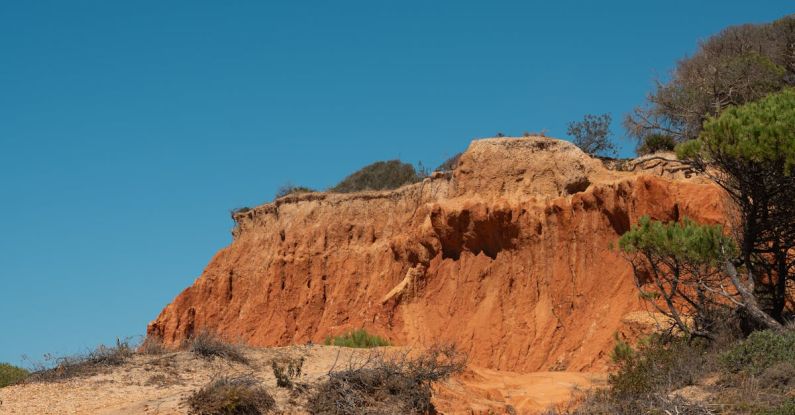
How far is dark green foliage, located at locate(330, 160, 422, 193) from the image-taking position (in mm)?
42156

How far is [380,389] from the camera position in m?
15.9

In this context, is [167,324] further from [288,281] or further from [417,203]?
[417,203]

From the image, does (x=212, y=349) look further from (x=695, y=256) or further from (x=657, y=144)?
(x=657, y=144)

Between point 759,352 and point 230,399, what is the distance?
8.46 m

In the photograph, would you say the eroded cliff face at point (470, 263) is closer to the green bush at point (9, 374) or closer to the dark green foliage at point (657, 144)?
the dark green foliage at point (657, 144)

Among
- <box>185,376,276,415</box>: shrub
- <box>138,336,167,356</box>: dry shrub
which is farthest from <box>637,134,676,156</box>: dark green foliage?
<box>185,376,276,415</box>: shrub

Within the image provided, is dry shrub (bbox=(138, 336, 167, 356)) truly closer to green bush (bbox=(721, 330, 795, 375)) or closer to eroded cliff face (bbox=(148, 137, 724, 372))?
eroded cliff face (bbox=(148, 137, 724, 372))

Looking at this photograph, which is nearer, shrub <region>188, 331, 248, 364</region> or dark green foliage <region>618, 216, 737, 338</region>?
dark green foliage <region>618, 216, 737, 338</region>

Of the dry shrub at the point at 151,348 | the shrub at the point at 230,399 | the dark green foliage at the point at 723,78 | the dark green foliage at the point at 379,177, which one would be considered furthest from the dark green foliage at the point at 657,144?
the shrub at the point at 230,399

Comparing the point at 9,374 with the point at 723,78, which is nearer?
the point at 9,374

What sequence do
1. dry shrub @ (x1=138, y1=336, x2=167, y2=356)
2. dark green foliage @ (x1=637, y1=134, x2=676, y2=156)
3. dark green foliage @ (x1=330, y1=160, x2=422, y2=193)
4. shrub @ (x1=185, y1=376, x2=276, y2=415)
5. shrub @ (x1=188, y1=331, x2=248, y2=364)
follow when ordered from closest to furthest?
shrub @ (x1=185, y1=376, x2=276, y2=415)
shrub @ (x1=188, y1=331, x2=248, y2=364)
dry shrub @ (x1=138, y1=336, x2=167, y2=356)
dark green foliage @ (x1=637, y1=134, x2=676, y2=156)
dark green foliage @ (x1=330, y1=160, x2=422, y2=193)

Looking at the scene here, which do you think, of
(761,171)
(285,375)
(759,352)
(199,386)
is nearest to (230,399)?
(285,375)

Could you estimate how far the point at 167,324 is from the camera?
39.8 m

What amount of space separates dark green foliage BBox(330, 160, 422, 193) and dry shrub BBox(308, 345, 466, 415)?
24130 mm
